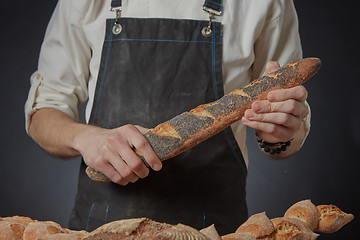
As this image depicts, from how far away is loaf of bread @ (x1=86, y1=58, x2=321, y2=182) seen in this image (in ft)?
3.06

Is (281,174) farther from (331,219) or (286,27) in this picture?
(331,219)

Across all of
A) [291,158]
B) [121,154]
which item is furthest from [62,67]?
[291,158]

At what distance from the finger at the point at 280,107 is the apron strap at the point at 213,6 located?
0.39 m

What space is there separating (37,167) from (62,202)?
0.26 meters

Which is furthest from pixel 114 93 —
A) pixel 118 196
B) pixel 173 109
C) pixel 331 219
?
pixel 331 219

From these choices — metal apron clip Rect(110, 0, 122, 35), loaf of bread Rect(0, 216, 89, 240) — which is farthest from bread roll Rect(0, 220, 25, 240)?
metal apron clip Rect(110, 0, 122, 35)

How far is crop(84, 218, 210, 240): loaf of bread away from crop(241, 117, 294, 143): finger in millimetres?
392

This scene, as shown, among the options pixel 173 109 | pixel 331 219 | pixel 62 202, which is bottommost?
pixel 62 202

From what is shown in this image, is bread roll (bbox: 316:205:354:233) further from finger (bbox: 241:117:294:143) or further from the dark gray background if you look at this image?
the dark gray background

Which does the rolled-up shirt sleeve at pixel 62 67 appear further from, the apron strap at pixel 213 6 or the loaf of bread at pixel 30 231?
the loaf of bread at pixel 30 231

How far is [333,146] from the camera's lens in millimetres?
2482

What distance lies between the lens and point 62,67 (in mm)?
1369

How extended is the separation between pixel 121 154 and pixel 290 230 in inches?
15.3

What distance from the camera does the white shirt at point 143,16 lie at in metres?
1.25
